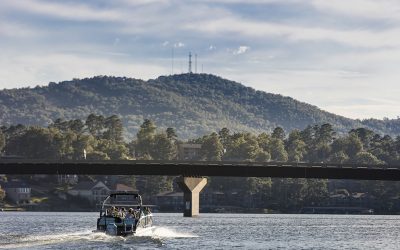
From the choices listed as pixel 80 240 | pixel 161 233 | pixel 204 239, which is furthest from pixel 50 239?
pixel 161 233

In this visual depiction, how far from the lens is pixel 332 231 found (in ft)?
513

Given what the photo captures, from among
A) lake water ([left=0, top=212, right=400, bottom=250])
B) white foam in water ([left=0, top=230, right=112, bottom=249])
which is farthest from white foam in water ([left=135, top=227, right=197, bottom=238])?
white foam in water ([left=0, top=230, right=112, bottom=249])

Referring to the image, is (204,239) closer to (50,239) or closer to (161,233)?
(161,233)

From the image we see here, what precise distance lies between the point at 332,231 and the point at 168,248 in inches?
2030

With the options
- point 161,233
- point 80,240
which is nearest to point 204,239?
point 161,233

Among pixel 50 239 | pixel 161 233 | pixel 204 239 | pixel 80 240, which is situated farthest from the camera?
pixel 161 233

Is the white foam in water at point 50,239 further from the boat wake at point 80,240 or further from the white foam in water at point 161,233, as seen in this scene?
the white foam in water at point 161,233

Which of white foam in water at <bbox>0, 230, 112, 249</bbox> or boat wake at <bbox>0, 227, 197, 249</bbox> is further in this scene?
boat wake at <bbox>0, 227, 197, 249</bbox>

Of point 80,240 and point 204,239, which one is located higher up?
point 80,240

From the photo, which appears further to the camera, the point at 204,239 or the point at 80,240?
the point at 204,239

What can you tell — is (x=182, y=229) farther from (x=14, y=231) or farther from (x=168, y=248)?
(x=168, y=248)

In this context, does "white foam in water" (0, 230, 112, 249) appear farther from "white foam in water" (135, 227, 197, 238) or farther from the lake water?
"white foam in water" (135, 227, 197, 238)

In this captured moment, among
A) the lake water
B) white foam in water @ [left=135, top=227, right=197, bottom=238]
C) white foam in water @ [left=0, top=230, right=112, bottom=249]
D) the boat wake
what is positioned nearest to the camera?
white foam in water @ [left=0, top=230, right=112, bottom=249]

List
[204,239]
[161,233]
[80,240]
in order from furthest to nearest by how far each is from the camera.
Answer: [161,233] → [204,239] → [80,240]
